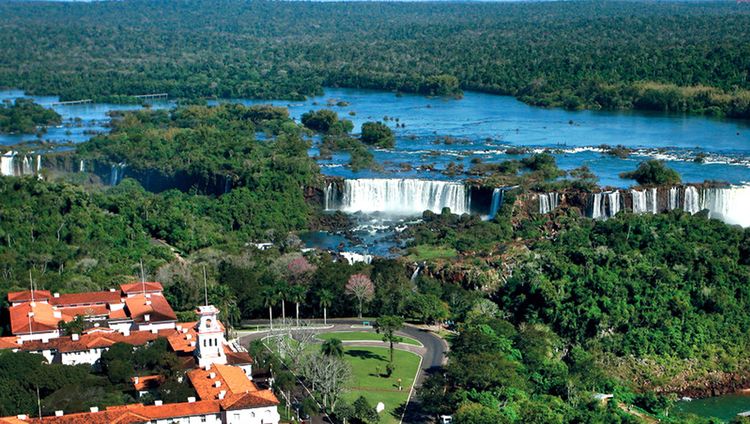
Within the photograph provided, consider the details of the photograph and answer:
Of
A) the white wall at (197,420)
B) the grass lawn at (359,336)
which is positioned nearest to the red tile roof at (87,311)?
the grass lawn at (359,336)

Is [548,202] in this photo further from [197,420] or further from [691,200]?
[197,420]

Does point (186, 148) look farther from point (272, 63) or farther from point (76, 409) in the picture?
point (272, 63)

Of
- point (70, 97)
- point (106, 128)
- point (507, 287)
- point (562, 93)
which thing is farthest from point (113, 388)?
point (70, 97)

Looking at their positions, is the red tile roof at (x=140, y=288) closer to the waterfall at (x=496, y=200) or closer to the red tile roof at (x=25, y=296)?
the red tile roof at (x=25, y=296)

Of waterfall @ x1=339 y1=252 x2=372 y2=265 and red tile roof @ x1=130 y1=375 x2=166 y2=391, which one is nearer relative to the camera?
red tile roof @ x1=130 y1=375 x2=166 y2=391

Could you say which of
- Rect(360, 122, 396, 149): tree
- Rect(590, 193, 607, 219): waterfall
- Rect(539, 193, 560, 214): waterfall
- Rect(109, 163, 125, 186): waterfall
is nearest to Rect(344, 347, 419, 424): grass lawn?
Rect(539, 193, 560, 214): waterfall

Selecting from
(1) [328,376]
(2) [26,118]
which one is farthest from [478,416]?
(2) [26,118]

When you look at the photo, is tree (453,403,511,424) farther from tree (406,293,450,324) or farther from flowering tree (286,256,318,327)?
flowering tree (286,256,318,327)
